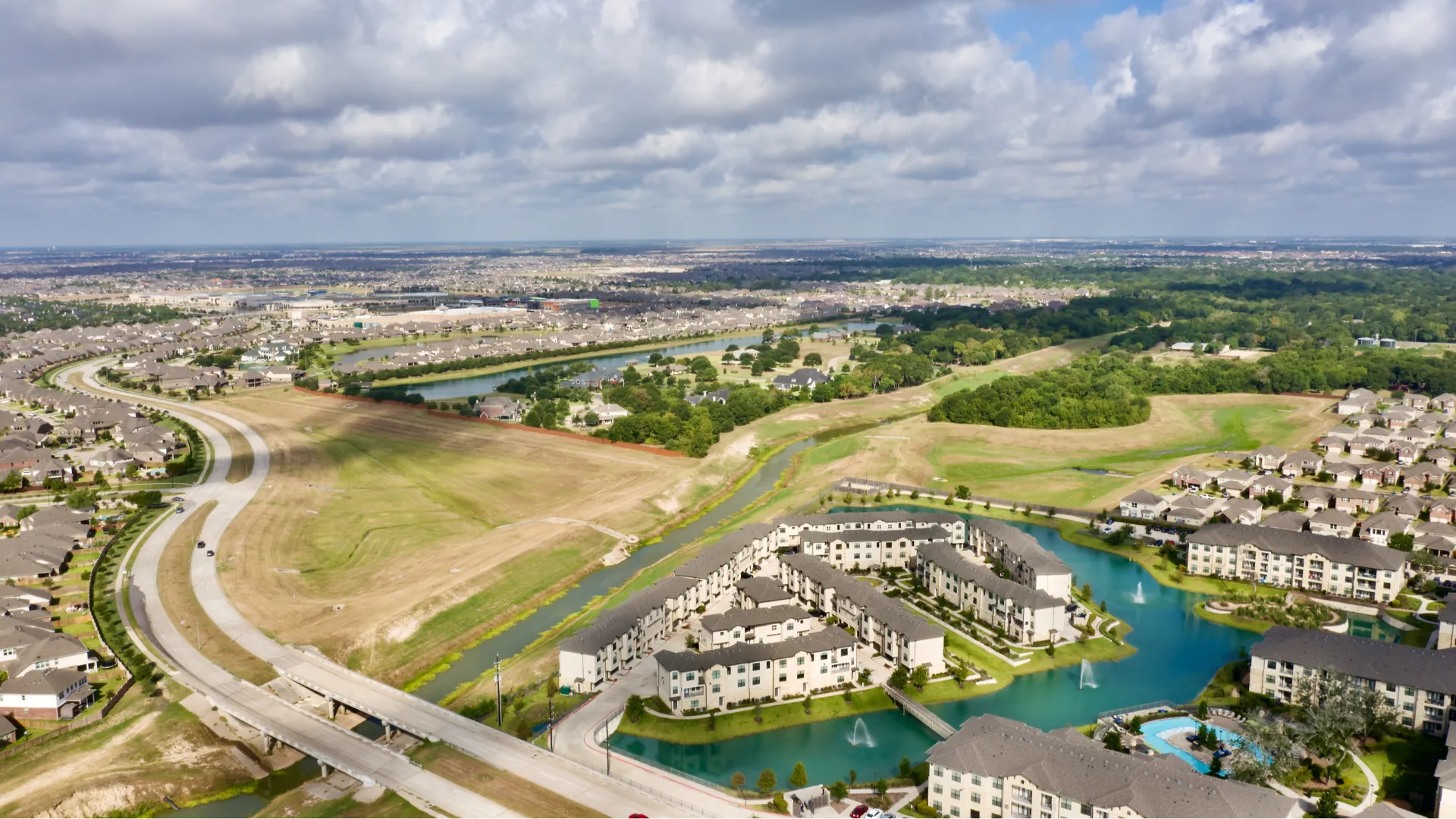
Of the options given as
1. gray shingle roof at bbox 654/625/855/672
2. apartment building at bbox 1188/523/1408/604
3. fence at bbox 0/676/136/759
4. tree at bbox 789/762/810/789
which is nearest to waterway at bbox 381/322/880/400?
fence at bbox 0/676/136/759

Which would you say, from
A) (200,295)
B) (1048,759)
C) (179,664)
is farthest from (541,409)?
(200,295)

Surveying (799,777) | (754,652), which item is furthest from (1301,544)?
(799,777)

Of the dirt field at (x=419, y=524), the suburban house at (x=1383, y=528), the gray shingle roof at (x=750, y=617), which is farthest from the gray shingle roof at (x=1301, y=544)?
the dirt field at (x=419, y=524)

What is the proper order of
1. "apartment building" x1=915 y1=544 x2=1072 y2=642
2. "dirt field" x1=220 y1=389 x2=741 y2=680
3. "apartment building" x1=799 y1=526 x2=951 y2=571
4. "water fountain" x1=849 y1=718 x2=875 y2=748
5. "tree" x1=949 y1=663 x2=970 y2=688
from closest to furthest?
"water fountain" x1=849 y1=718 x2=875 y2=748 → "tree" x1=949 y1=663 x2=970 y2=688 → "apartment building" x1=915 y1=544 x2=1072 y2=642 → "dirt field" x1=220 y1=389 x2=741 y2=680 → "apartment building" x1=799 y1=526 x2=951 y2=571

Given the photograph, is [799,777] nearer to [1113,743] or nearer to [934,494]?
[1113,743]

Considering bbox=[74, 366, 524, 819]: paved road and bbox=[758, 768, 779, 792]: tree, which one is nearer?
bbox=[74, 366, 524, 819]: paved road

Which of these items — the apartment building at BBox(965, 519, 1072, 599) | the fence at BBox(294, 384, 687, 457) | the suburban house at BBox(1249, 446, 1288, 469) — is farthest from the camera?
the fence at BBox(294, 384, 687, 457)

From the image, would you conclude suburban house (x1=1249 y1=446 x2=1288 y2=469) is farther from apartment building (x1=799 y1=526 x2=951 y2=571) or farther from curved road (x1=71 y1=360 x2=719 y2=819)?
curved road (x1=71 y1=360 x2=719 y2=819)
